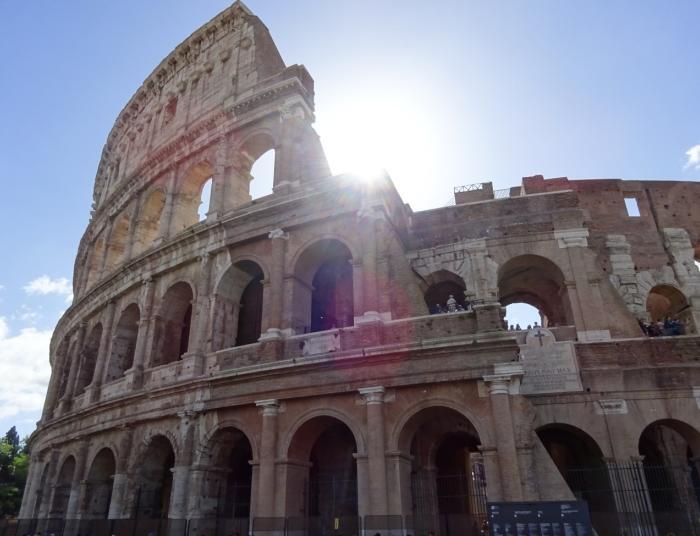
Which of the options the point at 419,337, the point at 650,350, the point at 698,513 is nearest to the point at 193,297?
the point at 419,337

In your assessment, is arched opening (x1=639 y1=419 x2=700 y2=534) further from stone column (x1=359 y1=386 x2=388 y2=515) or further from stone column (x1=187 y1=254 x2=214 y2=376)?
stone column (x1=187 y1=254 x2=214 y2=376)

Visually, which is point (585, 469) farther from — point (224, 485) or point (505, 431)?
point (224, 485)

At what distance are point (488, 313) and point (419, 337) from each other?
150cm

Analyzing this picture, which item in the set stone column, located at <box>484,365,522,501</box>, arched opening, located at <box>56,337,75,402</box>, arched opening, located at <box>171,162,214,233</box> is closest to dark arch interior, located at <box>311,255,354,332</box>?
stone column, located at <box>484,365,522,501</box>

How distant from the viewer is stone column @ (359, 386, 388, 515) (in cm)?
1002

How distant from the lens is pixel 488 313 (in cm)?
1093

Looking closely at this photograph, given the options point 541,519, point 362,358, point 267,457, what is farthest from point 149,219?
point 541,519

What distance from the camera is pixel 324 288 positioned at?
15.2 m

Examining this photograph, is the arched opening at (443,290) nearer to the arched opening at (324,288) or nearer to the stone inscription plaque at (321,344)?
the arched opening at (324,288)

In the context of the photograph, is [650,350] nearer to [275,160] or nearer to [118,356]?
[275,160]

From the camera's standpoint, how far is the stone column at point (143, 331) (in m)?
14.7

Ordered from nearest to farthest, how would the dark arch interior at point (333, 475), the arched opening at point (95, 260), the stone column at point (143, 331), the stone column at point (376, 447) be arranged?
the stone column at point (376, 447)
the dark arch interior at point (333, 475)
the stone column at point (143, 331)
the arched opening at point (95, 260)

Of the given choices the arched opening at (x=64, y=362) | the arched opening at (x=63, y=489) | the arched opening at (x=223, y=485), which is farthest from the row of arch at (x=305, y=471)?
the arched opening at (x=64, y=362)

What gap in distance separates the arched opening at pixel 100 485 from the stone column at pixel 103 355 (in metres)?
1.85
